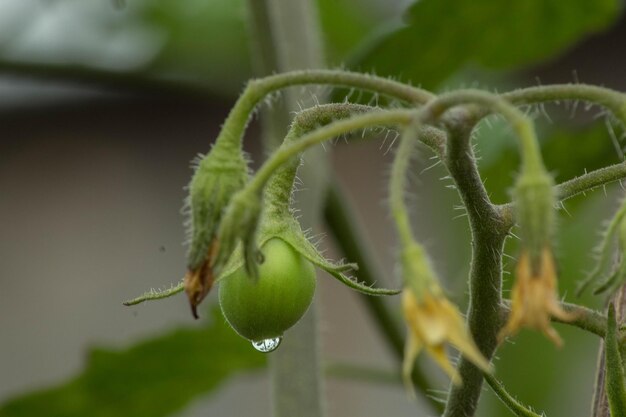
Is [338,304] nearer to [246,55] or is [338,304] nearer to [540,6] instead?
[246,55]

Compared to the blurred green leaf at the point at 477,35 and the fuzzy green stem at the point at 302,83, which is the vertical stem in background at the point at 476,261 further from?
the blurred green leaf at the point at 477,35

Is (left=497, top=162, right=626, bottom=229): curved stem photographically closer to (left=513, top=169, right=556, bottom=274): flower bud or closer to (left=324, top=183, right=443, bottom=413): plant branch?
(left=513, top=169, right=556, bottom=274): flower bud

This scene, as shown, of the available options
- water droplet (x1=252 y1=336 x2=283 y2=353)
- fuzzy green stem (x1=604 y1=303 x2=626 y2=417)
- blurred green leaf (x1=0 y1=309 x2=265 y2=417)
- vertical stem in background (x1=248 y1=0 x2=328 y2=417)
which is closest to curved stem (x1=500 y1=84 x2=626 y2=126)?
fuzzy green stem (x1=604 y1=303 x2=626 y2=417)

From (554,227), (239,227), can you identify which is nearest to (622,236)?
(554,227)

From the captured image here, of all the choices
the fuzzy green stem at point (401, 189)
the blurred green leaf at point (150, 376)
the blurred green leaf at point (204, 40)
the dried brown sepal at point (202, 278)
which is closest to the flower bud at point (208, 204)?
the dried brown sepal at point (202, 278)

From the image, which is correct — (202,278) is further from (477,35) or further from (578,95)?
(477,35)
